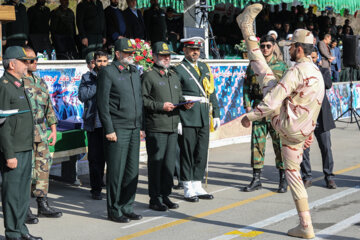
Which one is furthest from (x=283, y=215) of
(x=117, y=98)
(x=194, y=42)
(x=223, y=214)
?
(x=194, y=42)

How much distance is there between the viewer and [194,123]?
832cm

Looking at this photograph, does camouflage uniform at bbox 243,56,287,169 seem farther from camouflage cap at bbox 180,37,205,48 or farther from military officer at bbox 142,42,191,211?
military officer at bbox 142,42,191,211

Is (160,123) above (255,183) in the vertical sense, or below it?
above

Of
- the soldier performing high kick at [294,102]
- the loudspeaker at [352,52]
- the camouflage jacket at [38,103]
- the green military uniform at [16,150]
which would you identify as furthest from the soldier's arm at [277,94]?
the loudspeaker at [352,52]

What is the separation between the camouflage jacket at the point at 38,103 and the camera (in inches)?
286

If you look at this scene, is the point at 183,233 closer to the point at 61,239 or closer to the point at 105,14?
the point at 61,239

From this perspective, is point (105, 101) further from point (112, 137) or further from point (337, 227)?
point (337, 227)

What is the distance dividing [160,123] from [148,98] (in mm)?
346

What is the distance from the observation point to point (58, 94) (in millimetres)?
10125

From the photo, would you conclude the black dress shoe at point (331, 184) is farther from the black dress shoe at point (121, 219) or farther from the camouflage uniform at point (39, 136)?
the camouflage uniform at point (39, 136)

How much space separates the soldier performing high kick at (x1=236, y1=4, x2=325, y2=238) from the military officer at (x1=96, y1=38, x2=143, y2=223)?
1.53 metres

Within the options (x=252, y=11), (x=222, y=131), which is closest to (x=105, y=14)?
(x=222, y=131)

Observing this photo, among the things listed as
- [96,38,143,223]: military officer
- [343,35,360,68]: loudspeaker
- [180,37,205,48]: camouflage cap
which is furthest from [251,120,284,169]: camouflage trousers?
[343,35,360,68]: loudspeaker

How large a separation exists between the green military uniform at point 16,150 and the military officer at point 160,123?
1.85 meters
